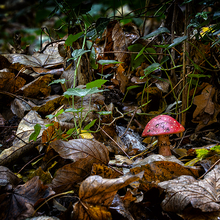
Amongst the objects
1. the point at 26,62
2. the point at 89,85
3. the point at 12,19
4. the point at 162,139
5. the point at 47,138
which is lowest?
the point at 162,139

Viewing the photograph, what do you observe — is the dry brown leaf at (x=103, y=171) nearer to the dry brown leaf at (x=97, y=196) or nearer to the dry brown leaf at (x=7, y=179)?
the dry brown leaf at (x=97, y=196)

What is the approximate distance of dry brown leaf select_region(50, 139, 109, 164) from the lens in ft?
3.82

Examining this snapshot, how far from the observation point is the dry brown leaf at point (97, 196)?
88 centimetres

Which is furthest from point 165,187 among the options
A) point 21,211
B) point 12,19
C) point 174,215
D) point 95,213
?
point 12,19

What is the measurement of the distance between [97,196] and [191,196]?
434 mm

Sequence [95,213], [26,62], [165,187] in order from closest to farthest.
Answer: [95,213], [165,187], [26,62]

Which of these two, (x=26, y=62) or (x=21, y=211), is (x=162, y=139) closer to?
(x=21, y=211)

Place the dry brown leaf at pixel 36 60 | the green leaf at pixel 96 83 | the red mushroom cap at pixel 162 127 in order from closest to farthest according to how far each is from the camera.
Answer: the green leaf at pixel 96 83 < the red mushroom cap at pixel 162 127 < the dry brown leaf at pixel 36 60

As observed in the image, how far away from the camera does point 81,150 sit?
1.20m

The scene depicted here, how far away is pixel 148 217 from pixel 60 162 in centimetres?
69

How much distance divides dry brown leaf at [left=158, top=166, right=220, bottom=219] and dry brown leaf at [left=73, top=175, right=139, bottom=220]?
217 millimetres

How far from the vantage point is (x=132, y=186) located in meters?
1.14

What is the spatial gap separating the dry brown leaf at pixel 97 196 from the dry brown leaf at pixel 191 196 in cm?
22

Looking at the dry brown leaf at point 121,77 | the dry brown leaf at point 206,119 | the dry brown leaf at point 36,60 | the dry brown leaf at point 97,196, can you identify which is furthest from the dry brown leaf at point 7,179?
the dry brown leaf at point 206,119
